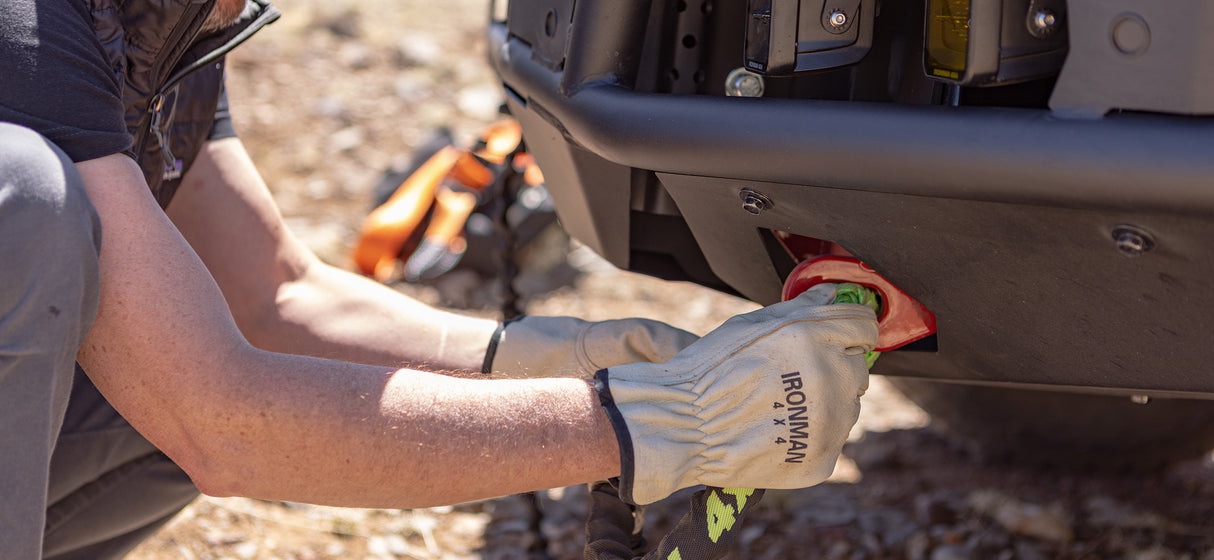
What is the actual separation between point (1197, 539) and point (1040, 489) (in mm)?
312

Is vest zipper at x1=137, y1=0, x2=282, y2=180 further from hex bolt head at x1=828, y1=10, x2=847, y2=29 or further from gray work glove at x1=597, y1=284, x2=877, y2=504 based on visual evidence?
hex bolt head at x1=828, y1=10, x2=847, y2=29

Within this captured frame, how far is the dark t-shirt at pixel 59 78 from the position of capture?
1119 mm

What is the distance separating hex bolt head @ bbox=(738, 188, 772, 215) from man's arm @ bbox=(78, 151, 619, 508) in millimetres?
305

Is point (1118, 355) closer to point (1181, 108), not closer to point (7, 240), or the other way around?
point (1181, 108)

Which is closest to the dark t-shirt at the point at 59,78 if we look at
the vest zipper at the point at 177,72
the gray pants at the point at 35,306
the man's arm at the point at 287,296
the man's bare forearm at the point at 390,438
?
the gray pants at the point at 35,306

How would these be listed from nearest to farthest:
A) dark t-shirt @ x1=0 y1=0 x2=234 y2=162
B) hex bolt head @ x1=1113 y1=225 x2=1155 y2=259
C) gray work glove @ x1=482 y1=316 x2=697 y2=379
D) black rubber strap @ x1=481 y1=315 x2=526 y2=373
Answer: hex bolt head @ x1=1113 y1=225 x2=1155 y2=259
dark t-shirt @ x1=0 y1=0 x2=234 y2=162
gray work glove @ x1=482 y1=316 x2=697 y2=379
black rubber strap @ x1=481 y1=315 x2=526 y2=373

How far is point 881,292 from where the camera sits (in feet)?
4.53

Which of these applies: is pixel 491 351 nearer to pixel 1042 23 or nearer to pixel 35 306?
pixel 35 306

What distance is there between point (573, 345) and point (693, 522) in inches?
17.9

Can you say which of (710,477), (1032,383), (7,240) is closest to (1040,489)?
(1032,383)

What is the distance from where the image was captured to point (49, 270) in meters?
1.08

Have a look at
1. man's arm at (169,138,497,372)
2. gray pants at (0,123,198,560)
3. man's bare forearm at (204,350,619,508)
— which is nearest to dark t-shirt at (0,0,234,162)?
gray pants at (0,123,198,560)

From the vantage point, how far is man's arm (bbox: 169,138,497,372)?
174 centimetres

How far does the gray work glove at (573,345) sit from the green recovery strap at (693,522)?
0.26m
